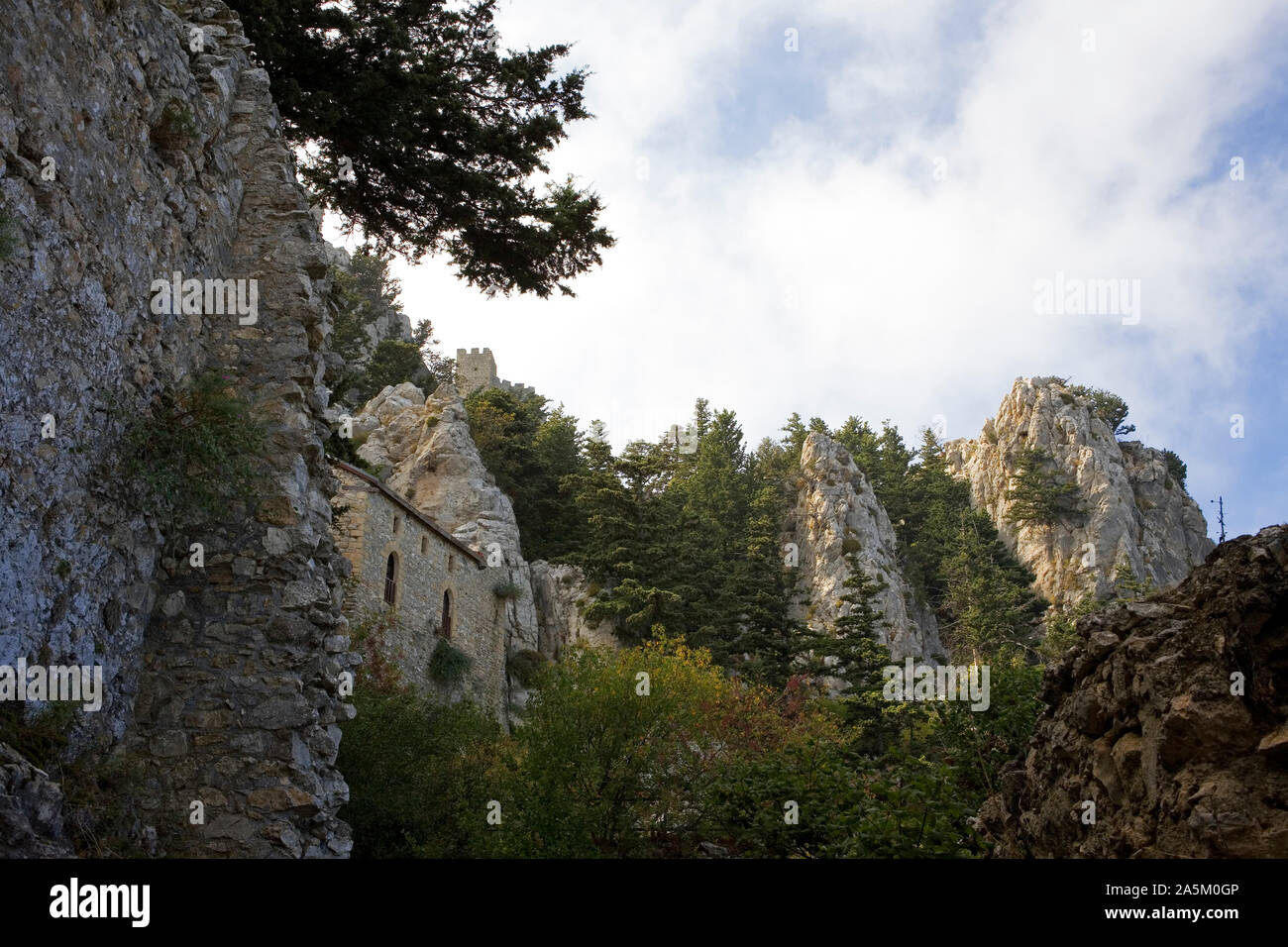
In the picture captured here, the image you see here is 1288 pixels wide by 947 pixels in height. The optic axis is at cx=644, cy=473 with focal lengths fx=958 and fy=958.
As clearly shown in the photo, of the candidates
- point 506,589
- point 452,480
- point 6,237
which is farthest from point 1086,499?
point 6,237

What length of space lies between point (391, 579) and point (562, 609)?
12.3 m

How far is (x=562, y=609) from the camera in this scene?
1524 inches

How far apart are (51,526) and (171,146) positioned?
368 cm

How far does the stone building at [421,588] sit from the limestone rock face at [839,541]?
2223 cm

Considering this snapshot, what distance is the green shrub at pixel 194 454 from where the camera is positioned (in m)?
7.18

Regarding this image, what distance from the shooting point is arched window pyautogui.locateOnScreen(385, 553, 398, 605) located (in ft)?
88.8

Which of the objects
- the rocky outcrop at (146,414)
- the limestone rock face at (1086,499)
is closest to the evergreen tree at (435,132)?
the rocky outcrop at (146,414)

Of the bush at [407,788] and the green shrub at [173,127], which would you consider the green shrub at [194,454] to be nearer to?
the green shrub at [173,127]

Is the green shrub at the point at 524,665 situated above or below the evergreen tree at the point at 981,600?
below

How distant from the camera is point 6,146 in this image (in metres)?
5.93

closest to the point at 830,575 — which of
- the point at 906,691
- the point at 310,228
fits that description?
the point at 906,691

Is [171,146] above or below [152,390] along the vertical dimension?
above

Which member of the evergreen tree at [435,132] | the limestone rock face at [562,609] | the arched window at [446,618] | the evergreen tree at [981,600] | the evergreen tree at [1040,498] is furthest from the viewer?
the evergreen tree at [1040,498]
